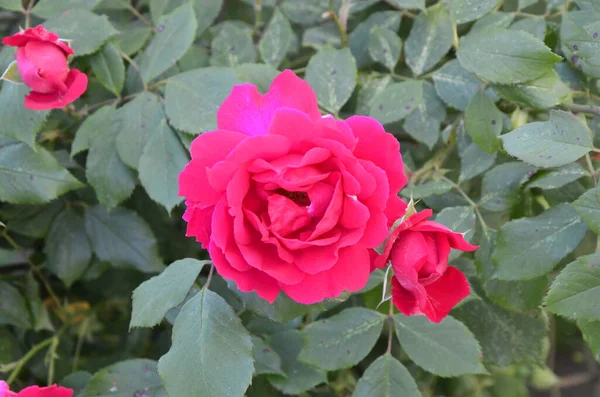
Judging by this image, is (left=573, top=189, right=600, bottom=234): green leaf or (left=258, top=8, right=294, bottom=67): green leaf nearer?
(left=573, top=189, right=600, bottom=234): green leaf

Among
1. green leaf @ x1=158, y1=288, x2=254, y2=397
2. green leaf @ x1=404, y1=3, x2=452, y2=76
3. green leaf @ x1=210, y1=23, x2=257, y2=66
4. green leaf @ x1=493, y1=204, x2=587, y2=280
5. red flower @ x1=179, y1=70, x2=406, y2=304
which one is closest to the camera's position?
Result: red flower @ x1=179, y1=70, x2=406, y2=304

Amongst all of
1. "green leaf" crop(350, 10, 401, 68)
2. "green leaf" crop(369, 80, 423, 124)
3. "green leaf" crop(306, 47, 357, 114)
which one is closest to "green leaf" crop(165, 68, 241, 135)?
"green leaf" crop(306, 47, 357, 114)

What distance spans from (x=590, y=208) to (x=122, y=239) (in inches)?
32.5

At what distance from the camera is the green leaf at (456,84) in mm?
926

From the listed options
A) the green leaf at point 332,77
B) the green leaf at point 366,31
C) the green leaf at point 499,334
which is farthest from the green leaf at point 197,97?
the green leaf at point 499,334

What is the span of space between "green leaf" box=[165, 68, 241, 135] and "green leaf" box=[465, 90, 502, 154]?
0.37 meters

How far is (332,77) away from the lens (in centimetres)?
92

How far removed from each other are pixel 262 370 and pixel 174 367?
0.68 ft

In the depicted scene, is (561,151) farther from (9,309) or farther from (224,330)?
(9,309)

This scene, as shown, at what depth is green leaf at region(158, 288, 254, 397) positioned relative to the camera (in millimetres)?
652

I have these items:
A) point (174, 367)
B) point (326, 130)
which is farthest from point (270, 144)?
point (174, 367)

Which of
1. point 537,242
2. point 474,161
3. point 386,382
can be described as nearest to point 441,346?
point 386,382

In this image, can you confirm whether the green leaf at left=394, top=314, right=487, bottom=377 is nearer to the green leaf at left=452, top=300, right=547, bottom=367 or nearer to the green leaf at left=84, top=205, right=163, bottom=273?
the green leaf at left=452, top=300, right=547, bottom=367

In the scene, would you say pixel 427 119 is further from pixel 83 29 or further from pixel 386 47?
pixel 83 29
